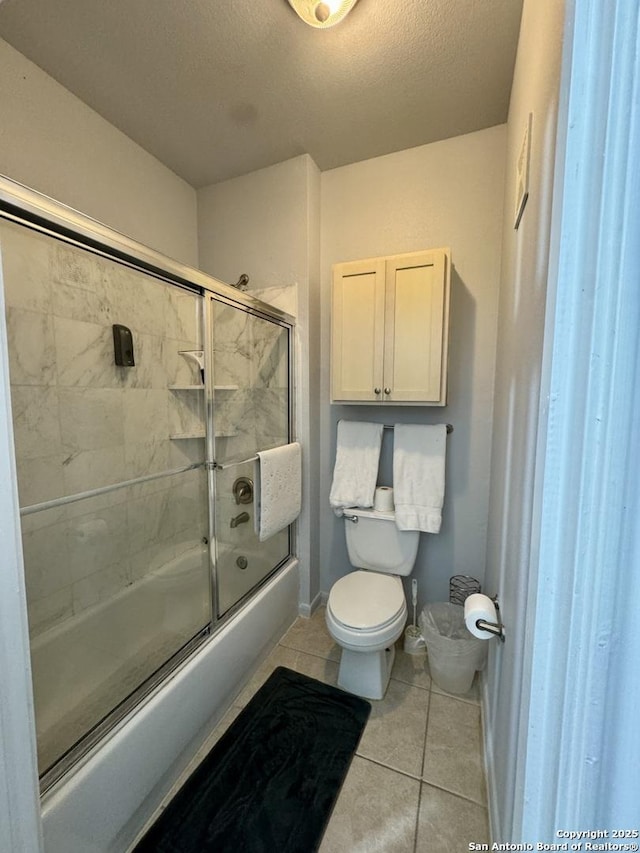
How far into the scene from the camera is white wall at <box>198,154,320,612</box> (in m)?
1.96

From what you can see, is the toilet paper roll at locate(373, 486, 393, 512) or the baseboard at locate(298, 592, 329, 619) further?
the baseboard at locate(298, 592, 329, 619)

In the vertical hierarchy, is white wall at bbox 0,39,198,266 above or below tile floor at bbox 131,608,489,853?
above

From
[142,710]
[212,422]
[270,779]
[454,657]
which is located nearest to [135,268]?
[212,422]

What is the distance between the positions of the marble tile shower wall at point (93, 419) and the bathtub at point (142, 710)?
132mm

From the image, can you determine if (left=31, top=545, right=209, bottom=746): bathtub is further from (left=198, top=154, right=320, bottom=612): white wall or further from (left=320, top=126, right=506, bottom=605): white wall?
(left=320, top=126, right=506, bottom=605): white wall

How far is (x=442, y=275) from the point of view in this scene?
1619mm

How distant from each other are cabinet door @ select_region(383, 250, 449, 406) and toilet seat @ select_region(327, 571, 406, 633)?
0.93 metres

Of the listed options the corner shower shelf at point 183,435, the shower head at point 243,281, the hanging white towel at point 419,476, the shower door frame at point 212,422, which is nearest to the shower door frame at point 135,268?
the shower door frame at point 212,422

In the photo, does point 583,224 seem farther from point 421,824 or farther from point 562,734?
point 421,824

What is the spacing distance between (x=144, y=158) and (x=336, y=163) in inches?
41.1

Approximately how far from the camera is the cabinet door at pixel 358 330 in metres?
1.74

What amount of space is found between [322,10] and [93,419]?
5.97 feet

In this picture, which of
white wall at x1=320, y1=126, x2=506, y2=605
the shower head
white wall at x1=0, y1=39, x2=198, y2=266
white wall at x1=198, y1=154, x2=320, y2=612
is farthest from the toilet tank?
white wall at x1=0, y1=39, x2=198, y2=266

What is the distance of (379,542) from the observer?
6.16 feet
